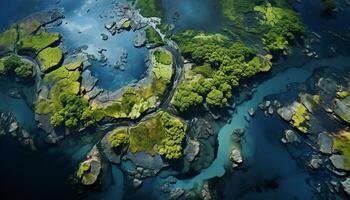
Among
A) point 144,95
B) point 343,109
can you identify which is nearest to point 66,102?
point 144,95

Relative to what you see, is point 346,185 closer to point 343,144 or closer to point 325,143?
point 343,144

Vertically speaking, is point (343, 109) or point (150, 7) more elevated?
point (150, 7)

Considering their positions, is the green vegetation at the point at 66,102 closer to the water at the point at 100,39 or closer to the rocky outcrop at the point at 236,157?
the water at the point at 100,39

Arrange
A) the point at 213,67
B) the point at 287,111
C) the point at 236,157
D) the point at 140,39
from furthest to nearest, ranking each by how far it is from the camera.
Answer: the point at 140,39, the point at 213,67, the point at 287,111, the point at 236,157

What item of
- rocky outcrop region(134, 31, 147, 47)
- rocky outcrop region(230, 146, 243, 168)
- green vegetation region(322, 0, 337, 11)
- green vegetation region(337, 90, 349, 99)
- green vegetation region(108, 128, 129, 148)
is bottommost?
rocky outcrop region(230, 146, 243, 168)

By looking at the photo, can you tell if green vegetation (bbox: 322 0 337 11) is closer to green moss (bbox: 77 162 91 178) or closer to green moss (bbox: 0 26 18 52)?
green moss (bbox: 77 162 91 178)

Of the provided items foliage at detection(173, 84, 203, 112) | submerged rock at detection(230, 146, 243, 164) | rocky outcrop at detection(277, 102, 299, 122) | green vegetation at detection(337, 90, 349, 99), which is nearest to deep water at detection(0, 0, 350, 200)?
submerged rock at detection(230, 146, 243, 164)

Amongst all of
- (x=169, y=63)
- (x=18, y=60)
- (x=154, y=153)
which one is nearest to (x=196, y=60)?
(x=169, y=63)
